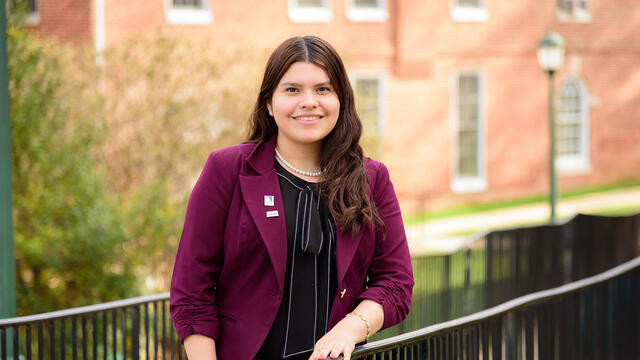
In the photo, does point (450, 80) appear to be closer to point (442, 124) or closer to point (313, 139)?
point (442, 124)

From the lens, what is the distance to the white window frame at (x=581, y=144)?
80.4 ft

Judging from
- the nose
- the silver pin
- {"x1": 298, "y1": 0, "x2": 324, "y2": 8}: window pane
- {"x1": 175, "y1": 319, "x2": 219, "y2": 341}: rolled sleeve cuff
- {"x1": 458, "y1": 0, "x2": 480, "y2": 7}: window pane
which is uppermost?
{"x1": 458, "y1": 0, "x2": 480, "y2": 7}: window pane

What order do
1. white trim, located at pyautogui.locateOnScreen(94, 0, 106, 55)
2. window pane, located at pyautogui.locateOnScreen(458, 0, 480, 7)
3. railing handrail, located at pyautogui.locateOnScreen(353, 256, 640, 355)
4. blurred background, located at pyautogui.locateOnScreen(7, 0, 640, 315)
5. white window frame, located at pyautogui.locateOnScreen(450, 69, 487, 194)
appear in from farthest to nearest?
1. window pane, located at pyautogui.locateOnScreen(458, 0, 480, 7)
2. white window frame, located at pyautogui.locateOnScreen(450, 69, 487, 194)
3. white trim, located at pyautogui.locateOnScreen(94, 0, 106, 55)
4. blurred background, located at pyautogui.locateOnScreen(7, 0, 640, 315)
5. railing handrail, located at pyautogui.locateOnScreen(353, 256, 640, 355)

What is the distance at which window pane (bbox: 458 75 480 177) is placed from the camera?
2300 cm

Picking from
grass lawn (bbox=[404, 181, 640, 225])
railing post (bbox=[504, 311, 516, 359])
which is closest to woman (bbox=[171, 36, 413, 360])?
railing post (bbox=[504, 311, 516, 359])

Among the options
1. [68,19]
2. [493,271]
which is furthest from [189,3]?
[493,271]

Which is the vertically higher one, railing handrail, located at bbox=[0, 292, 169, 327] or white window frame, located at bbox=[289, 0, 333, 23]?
white window frame, located at bbox=[289, 0, 333, 23]

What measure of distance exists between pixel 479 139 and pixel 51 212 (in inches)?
652

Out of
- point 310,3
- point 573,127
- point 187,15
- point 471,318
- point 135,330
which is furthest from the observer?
point 573,127

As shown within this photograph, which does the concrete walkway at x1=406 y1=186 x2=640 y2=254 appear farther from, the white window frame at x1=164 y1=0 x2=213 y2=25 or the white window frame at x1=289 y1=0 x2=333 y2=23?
the white window frame at x1=164 y1=0 x2=213 y2=25

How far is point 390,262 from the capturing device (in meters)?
3.17

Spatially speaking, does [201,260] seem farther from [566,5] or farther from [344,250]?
[566,5]

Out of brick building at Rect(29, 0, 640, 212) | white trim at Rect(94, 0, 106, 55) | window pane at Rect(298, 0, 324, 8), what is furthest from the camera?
window pane at Rect(298, 0, 324, 8)

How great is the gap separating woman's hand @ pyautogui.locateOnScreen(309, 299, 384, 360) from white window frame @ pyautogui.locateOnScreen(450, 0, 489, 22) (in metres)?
20.2
